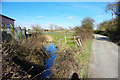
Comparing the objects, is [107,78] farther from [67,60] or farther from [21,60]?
[21,60]

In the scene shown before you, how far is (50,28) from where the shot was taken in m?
8.34

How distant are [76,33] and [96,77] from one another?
7787 mm

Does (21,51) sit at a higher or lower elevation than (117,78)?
higher

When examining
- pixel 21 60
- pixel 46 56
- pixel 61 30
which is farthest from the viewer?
pixel 61 30

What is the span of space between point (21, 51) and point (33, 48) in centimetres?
69

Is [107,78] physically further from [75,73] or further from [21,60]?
→ [21,60]

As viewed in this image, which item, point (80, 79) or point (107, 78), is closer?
point (80, 79)

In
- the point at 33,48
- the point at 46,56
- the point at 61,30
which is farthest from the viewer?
Answer: the point at 61,30

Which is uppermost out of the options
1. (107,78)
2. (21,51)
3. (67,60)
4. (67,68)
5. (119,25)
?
(119,25)

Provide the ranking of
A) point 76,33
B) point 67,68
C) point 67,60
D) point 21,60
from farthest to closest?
point 76,33 < point 21,60 < point 67,60 < point 67,68

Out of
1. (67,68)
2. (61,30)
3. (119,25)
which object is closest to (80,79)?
(67,68)

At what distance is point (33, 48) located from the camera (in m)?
4.79

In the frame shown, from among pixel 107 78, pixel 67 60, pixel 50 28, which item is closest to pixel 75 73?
pixel 67 60

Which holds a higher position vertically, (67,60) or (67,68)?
(67,60)
